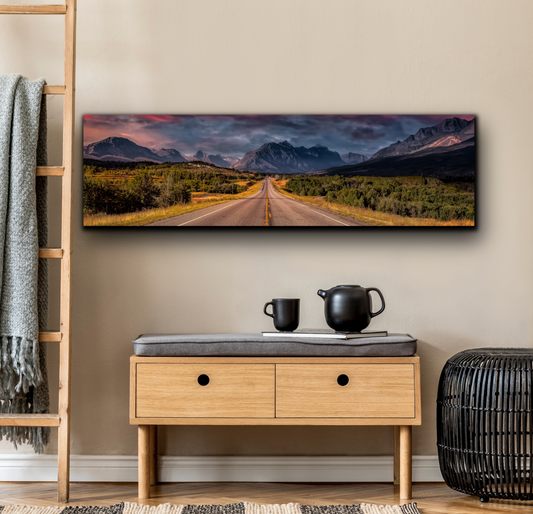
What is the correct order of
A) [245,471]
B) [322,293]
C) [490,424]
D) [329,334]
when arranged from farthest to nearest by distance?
[245,471] → [322,293] → [329,334] → [490,424]

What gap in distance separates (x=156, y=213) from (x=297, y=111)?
0.72 m

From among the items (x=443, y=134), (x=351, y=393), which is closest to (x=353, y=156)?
(x=443, y=134)

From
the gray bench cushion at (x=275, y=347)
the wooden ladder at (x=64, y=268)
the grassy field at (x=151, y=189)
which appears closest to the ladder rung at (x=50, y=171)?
the wooden ladder at (x=64, y=268)

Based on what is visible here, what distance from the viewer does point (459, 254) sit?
2268 millimetres

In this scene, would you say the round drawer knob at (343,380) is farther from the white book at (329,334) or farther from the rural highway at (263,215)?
the rural highway at (263,215)

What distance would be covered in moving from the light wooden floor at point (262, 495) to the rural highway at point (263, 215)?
1036mm

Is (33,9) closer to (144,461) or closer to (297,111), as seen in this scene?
(297,111)

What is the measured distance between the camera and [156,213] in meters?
2.25

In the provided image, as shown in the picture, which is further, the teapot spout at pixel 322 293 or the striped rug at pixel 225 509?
the teapot spout at pixel 322 293

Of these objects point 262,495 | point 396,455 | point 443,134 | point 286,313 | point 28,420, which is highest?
point 443,134

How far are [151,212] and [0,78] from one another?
0.74 m

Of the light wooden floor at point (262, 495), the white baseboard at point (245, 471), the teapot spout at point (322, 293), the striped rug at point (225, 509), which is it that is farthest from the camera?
the white baseboard at point (245, 471)

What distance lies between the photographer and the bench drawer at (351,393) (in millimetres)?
1908

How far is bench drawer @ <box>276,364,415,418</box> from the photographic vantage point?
191 cm
